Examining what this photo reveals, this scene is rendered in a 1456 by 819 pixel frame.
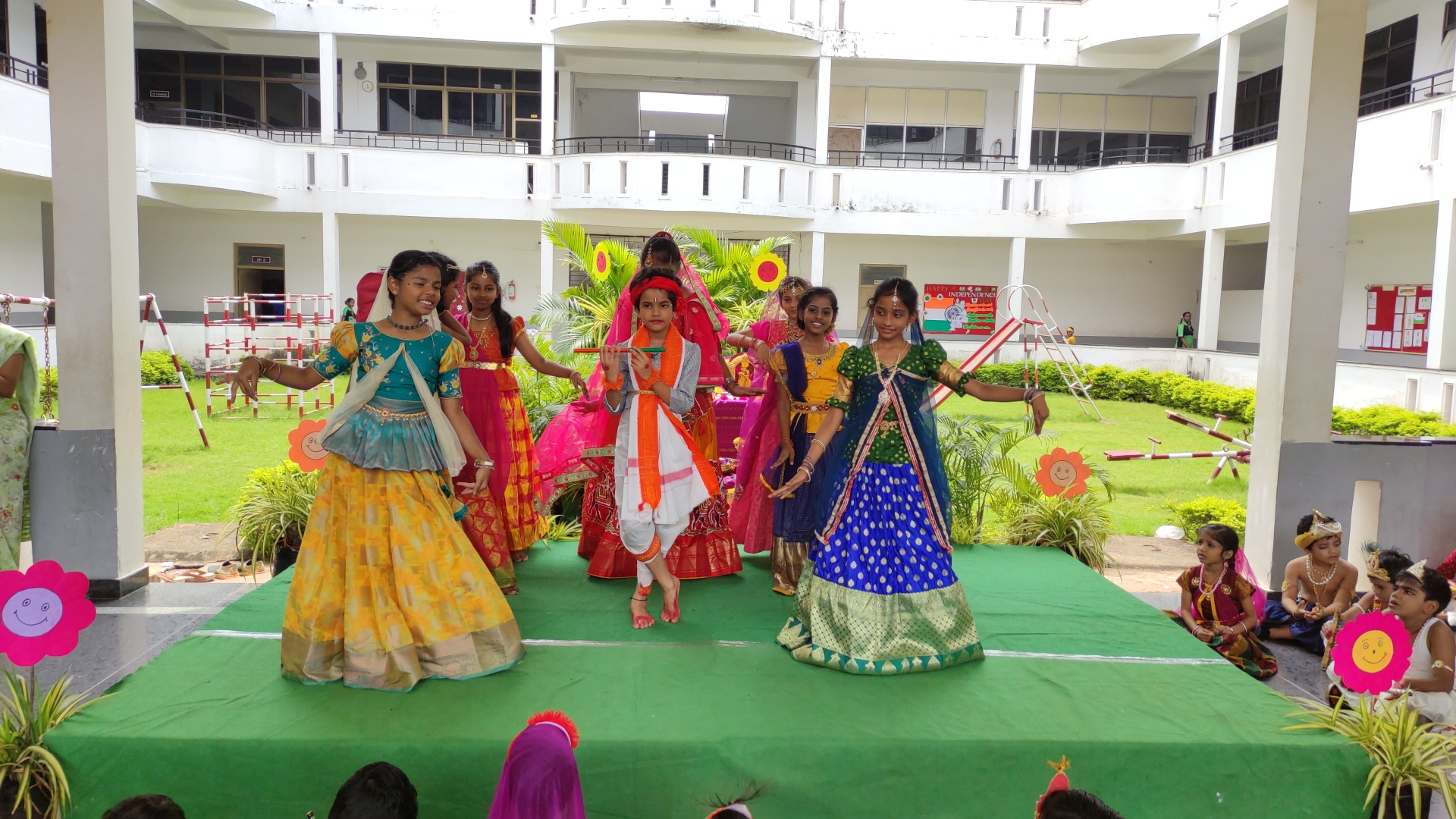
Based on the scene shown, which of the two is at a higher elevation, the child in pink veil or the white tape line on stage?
the child in pink veil

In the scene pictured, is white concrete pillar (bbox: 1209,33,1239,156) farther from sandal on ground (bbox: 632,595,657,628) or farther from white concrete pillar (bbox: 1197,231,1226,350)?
sandal on ground (bbox: 632,595,657,628)

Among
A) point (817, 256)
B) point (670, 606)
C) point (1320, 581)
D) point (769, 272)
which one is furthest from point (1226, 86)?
point (670, 606)

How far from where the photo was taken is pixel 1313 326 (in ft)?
17.4

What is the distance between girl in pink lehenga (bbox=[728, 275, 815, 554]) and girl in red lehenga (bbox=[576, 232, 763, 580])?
132 millimetres

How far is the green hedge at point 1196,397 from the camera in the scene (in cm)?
1112

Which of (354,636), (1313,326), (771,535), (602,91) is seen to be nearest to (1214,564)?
(1313,326)

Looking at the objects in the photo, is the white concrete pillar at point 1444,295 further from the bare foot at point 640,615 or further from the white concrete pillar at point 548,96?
the white concrete pillar at point 548,96

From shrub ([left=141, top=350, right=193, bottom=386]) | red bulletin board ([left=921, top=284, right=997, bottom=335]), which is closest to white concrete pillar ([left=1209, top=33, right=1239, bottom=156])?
red bulletin board ([left=921, top=284, right=997, bottom=335])

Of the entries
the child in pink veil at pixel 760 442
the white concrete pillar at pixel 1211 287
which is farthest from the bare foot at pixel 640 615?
the white concrete pillar at pixel 1211 287

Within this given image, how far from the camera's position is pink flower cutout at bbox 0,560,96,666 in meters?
3.16

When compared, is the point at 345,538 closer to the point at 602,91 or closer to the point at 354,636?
the point at 354,636

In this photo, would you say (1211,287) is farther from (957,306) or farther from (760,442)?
(760,442)

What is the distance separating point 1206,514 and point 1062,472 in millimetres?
2890

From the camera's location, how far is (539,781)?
7.35 ft
